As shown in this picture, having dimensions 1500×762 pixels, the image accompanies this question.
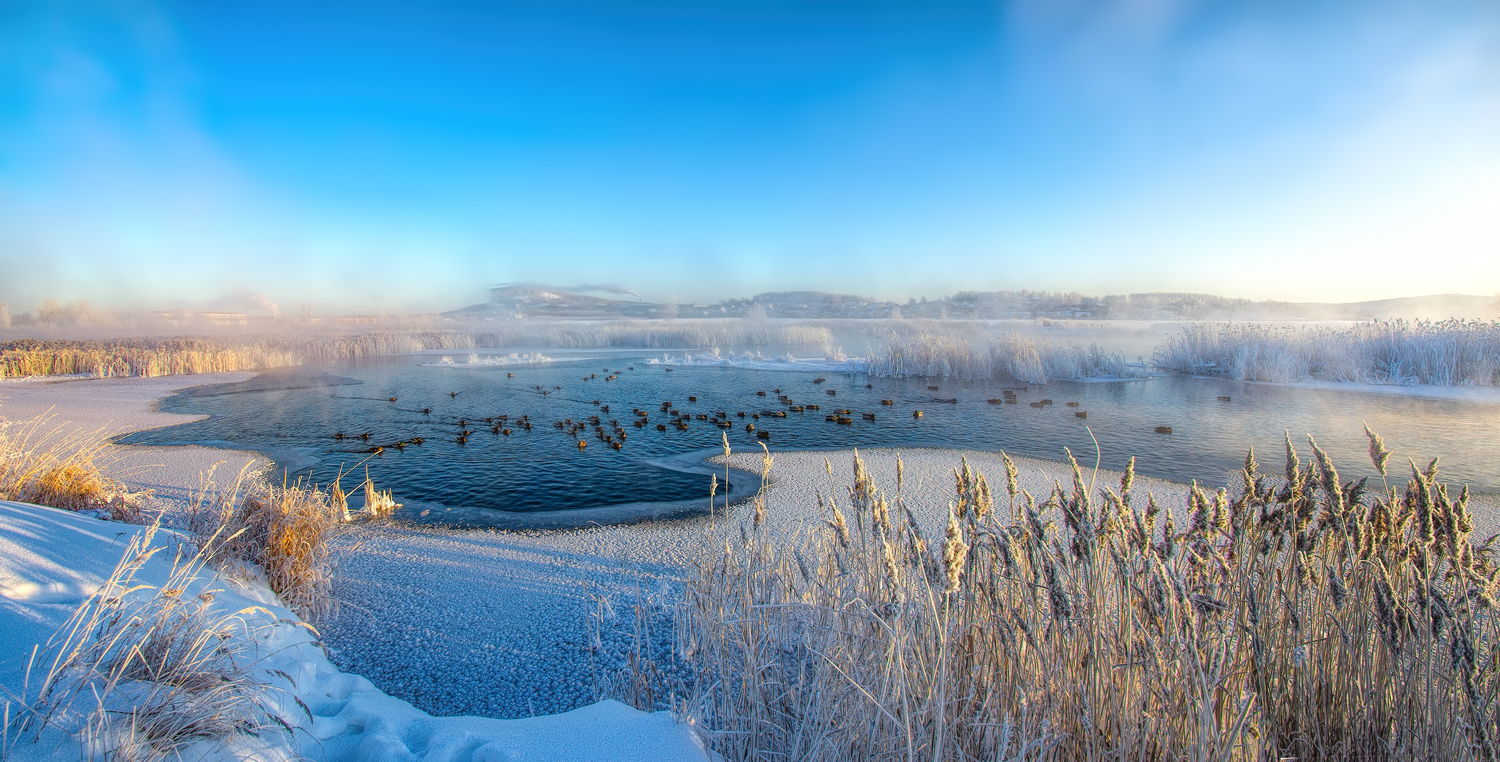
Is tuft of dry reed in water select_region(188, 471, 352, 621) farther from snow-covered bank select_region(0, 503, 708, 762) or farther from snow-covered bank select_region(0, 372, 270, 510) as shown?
snow-covered bank select_region(0, 503, 708, 762)

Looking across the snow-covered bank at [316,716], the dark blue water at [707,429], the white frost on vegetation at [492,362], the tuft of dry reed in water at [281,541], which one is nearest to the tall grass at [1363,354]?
the dark blue water at [707,429]

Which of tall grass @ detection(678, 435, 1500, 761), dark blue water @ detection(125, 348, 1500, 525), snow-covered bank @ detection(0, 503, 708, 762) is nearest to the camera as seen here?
tall grass @ detection(678, 435, 1500, 761)

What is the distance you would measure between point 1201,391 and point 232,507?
19.1 meters

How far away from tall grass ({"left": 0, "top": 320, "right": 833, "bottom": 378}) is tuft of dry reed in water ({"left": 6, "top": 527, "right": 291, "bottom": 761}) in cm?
2481

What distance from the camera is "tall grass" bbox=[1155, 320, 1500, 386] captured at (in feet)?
46.9

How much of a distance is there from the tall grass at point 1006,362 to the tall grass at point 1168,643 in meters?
16.9

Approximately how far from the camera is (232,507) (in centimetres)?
395

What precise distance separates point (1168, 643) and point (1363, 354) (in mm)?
21258

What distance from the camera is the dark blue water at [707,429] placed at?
24.6 feet

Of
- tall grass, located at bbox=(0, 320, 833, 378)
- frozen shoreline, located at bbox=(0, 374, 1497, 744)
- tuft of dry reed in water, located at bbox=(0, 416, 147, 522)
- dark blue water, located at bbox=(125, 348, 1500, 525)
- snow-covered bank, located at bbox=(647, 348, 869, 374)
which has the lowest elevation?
frozen shoreline, located at bbox=(0, 374, 1497, 744)

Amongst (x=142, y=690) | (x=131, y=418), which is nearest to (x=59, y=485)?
(x=142, y=690)

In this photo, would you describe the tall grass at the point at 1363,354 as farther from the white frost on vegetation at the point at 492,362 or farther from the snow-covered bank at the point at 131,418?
the white frost on vegetation at the point at 492,362

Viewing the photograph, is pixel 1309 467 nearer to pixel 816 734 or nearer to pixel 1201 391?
pixel 816 734

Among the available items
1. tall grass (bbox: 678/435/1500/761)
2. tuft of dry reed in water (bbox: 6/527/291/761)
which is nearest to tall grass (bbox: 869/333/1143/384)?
tall grass (bbox: 678/435/1500/761)
